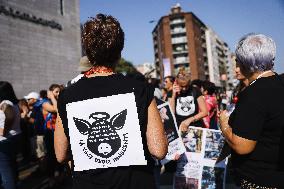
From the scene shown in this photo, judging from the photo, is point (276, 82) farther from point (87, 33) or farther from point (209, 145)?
point (209, 145)

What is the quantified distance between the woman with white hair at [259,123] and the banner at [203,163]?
1.86m

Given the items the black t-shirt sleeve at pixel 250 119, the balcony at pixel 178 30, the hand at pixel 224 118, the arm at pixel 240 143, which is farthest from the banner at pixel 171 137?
the balcony at pixel 178 30

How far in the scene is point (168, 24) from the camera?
84438 mm

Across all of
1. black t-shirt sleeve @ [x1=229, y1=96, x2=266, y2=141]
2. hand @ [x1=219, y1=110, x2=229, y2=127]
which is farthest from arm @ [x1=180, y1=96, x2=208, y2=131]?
black t-shirt sleeve @ [x1=229, y1=96, x2=266, y2=141]

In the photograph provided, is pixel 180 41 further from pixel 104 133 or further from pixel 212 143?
pixel 104 133

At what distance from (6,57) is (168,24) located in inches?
2796

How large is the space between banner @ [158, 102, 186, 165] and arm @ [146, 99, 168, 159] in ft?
7.01

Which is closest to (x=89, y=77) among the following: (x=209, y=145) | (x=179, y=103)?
(x=209, y=145)

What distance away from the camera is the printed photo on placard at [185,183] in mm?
4117

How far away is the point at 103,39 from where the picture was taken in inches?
76.6

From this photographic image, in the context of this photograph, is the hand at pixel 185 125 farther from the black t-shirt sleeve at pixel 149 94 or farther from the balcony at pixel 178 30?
the balcony at pixel 178 30

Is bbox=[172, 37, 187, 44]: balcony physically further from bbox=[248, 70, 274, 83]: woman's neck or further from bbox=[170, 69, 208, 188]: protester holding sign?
bbox=[248, 70, 274, 83]: woman's neck

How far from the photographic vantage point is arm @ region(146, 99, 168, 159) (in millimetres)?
1862

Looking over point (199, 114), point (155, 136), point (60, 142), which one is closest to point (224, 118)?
point (155, 136)
